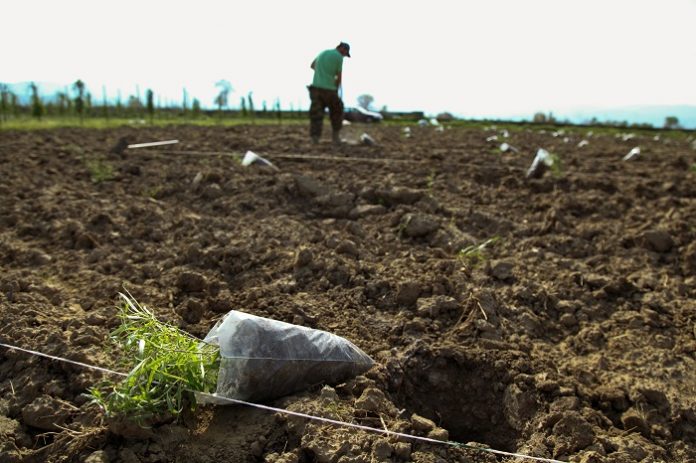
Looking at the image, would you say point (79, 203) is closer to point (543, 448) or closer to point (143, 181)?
point (143, 181)

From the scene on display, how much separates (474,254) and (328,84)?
5457 millimetres

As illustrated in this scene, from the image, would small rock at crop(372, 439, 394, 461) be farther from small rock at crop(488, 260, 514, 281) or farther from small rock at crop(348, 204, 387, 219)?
small rock at crop(348, 204, 387, 219)

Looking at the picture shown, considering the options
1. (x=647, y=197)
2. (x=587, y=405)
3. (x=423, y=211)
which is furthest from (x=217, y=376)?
(x=647, y=197)

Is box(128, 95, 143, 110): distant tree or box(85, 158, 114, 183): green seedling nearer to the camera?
box(85, 158, 114, 183): green seedling

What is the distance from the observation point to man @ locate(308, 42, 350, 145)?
8.37 m

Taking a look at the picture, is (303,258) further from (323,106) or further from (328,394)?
(323,106)

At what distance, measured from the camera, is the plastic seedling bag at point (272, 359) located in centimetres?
201

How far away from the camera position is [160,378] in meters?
1.87

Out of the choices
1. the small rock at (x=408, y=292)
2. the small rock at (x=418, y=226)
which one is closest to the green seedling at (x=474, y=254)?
the small rock at (x=418, y=226)

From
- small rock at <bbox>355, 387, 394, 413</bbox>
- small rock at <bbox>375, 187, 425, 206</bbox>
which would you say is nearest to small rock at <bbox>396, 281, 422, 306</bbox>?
small rock at <bbox>355, 387, 394, 413</bbox>

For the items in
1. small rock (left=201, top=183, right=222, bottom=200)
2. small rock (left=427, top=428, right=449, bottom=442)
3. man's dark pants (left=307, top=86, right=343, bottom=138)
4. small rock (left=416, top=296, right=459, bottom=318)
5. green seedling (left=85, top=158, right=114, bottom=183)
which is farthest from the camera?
man's dark pants (left=307, top=86, right=343, bottom=138)

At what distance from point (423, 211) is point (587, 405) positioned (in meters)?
2.50

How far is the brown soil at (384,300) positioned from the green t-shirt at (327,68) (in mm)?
3282

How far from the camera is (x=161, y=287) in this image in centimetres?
310
